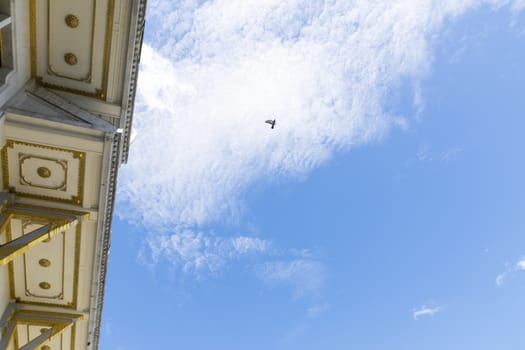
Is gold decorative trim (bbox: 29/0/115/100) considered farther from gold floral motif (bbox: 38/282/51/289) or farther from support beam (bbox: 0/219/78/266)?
gold floral motif (bbox: 38/282/51/289)

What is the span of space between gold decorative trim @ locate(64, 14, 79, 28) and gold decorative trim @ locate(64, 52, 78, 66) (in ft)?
2.38

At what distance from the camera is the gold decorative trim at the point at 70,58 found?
32.6ft

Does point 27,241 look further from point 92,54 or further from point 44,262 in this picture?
point 92,54

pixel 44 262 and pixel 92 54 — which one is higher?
pixel 92 54

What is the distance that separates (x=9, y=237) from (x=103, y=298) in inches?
154

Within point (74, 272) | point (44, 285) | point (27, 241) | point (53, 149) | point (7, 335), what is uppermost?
point (53, 149)

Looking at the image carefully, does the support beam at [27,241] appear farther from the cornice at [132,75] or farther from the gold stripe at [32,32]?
the gold stripe at [32,32]

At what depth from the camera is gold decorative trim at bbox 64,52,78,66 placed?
9.95m

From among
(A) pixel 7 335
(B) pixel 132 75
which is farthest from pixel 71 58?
(A) pixel 7 335

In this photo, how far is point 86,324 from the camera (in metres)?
13.9

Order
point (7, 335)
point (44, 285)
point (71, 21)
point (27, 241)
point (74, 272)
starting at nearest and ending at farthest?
Result: point (71, 21) < point (27, 241) < point (7, 335) < point (74, 272) < point (44, 285)

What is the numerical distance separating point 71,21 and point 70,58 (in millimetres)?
956

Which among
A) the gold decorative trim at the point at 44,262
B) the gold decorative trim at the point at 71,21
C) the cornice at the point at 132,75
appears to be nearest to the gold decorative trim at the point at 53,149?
the cornice at the point at 132,75

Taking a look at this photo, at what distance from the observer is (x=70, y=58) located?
9.99 meters
